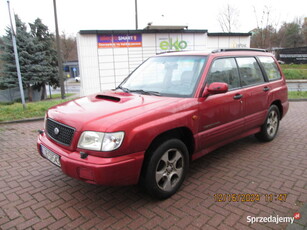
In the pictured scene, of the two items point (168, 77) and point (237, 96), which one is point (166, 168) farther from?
point (237, 96)

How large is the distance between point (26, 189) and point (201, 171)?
258 cm

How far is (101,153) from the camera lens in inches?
102

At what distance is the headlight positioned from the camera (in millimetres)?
2594

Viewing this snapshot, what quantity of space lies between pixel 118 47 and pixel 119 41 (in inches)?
10.3

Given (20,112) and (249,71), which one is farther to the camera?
(20,112)

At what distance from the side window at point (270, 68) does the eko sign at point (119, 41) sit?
7228 millimetres

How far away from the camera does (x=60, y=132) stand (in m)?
3.02

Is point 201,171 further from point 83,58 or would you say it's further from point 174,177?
point 83,58

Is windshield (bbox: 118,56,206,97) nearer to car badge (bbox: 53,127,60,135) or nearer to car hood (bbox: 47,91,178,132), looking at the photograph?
car hood (bbox: 47,91,178,132)

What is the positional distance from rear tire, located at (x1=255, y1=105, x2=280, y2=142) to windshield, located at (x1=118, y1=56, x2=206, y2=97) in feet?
7.33

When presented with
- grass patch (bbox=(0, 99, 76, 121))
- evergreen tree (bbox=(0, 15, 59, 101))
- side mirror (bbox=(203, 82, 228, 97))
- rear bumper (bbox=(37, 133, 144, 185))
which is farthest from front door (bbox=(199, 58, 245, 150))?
evergreen tree (bbox=(0, 15, 59, 101))

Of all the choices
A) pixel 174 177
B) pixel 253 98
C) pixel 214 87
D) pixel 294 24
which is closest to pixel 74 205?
pixel 174 177


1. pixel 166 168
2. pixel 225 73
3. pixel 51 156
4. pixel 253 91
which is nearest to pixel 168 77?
pixel 225 73

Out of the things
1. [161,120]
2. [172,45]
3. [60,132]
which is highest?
[172,45]
